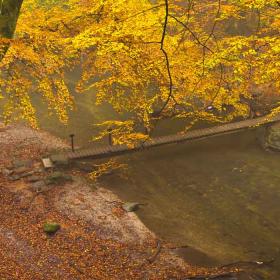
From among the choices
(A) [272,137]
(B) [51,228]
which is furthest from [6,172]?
(A) [272,137]

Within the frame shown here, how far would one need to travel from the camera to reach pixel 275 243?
12547mm

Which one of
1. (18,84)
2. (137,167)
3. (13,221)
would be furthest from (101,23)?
(13,221)

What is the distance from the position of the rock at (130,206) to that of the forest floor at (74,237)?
0.20 m

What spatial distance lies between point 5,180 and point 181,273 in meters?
8.80

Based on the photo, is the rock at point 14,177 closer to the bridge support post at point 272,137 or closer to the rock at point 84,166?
the rock at point 84,166

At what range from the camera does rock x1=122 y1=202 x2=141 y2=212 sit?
14.5 m

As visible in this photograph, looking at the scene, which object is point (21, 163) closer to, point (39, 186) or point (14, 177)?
point (14, 177)

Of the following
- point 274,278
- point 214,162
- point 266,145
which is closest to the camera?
point 274,278

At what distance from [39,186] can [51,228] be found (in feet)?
11.0

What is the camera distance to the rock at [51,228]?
12484mm

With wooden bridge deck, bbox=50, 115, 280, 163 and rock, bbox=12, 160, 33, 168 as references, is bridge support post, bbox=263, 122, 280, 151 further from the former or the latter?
rock, bbox=12, 160, 33, 168

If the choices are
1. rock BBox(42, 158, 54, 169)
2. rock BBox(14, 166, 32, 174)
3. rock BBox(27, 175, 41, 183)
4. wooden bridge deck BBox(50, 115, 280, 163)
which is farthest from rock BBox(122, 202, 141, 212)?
rock BBox(14, 166, 32, 174)

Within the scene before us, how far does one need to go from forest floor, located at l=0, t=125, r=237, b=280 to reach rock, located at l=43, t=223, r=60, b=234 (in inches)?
5.5

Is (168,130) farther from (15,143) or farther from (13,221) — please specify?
(13,221)
